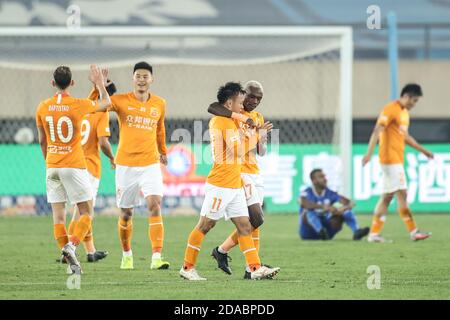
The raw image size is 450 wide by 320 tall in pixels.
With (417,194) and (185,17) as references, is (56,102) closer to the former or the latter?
(417,194)

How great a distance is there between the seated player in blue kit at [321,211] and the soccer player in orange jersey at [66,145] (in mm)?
5761

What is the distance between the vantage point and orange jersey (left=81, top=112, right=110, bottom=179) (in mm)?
13703

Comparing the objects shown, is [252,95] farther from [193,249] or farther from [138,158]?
[193,249]

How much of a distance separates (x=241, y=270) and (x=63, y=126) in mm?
2373

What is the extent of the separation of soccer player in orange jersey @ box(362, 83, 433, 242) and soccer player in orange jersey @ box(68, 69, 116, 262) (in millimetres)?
4407

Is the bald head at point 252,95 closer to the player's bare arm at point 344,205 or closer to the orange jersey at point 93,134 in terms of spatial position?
the orange jersey at point 93,134

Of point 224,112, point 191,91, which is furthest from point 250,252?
point 191,91

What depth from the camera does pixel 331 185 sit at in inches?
899

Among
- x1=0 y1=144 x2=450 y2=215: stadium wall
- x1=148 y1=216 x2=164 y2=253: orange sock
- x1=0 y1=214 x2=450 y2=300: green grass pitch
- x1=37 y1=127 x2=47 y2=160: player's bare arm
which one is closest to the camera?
x1=0 y1=214 x2=450 y2=300: green grass pitch

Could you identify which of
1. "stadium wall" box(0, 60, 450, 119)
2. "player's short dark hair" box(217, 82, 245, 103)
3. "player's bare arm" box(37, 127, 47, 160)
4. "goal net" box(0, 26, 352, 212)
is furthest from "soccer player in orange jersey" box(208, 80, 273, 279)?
"stadium wall" box(0, 60, 450, 119)

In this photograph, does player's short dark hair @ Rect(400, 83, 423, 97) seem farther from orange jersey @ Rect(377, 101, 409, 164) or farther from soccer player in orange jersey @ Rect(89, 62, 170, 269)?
soccer player in orange jersey @ Rect(89, 62, 170, 269)

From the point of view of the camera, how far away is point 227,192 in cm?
1098

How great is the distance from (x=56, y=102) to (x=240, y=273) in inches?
99.7
